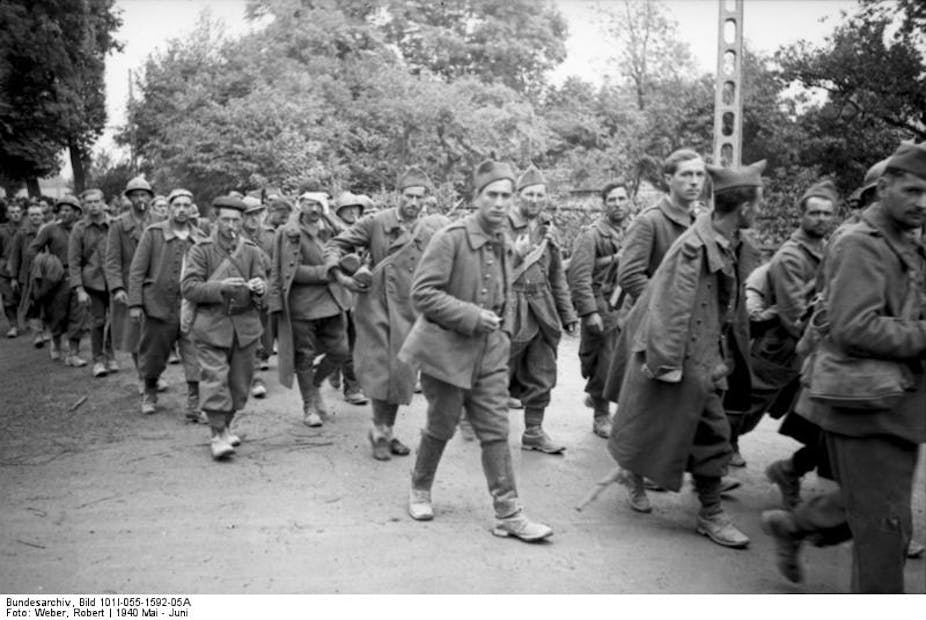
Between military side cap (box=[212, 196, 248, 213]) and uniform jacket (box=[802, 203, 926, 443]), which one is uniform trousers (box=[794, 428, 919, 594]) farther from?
military side cap (box=[212, 196, 248, 213])

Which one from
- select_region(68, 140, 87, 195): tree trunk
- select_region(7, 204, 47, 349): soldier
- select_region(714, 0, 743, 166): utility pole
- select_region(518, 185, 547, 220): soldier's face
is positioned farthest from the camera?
select_region(68, 140, 87, 195): tree trunk

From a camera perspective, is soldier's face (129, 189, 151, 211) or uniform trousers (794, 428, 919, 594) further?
soldier's face (129, 189, 151, 211)

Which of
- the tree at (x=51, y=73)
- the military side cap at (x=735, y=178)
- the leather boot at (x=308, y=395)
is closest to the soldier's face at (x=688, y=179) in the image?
the military side cap at (x=735, y=178)

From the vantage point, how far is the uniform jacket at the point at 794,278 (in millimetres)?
5262

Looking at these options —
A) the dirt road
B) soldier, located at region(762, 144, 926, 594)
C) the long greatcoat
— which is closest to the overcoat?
the dirt road

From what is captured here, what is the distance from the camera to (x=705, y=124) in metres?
22.7

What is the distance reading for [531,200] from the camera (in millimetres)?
6348

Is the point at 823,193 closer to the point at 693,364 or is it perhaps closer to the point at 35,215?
the point at 693,364

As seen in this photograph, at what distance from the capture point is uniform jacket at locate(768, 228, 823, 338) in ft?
17.3

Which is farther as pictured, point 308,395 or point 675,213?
point 308,395

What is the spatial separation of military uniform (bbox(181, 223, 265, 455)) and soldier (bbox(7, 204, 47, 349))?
23.1 feet

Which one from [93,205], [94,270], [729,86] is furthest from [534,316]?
[729,86]

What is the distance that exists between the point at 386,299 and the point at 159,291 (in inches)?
94.8
